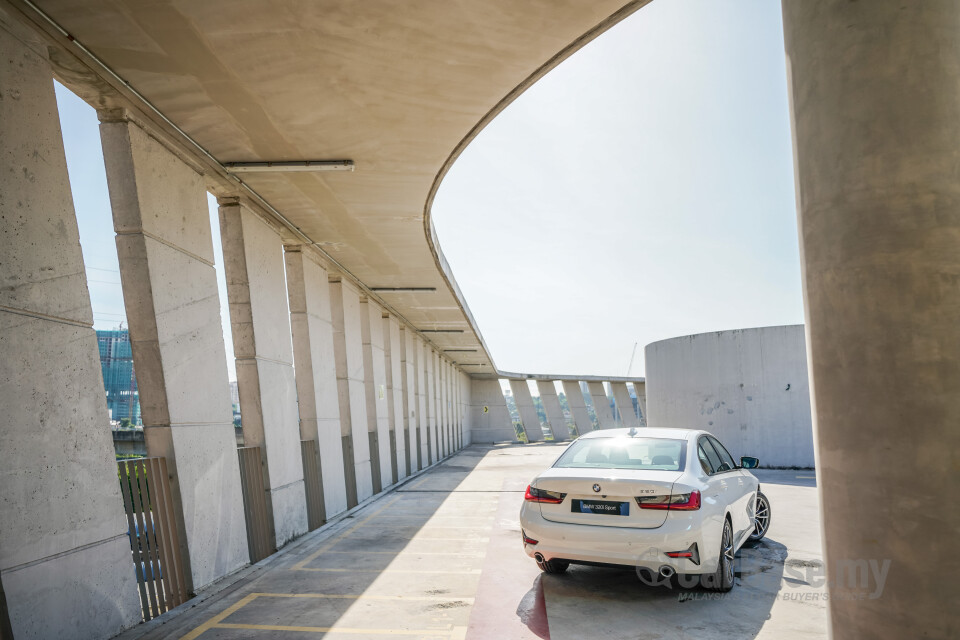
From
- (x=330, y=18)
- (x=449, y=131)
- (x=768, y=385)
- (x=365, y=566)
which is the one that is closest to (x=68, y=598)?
(x=365, y=566)

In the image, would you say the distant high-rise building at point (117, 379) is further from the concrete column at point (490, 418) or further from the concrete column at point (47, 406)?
the concrete column at point (47, 406)

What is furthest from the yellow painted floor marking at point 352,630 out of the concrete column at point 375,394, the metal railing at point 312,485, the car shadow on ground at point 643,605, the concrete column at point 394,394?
the concrete column at point 394,394

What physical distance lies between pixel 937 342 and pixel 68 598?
560 cm

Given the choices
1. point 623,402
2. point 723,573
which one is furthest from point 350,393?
point 623,402

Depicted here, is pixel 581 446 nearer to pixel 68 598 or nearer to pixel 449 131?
pixel 449 131

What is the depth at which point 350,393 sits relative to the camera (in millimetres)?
13211

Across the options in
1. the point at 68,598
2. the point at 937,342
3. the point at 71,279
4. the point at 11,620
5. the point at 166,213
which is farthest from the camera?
the point at 166,213

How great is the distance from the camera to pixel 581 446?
22.4ft

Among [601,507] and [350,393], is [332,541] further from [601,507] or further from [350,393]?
[601,507]

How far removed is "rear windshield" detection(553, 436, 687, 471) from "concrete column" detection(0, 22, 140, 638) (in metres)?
4.12

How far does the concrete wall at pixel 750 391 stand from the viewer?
16.5 m

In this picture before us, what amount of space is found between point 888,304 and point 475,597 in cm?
462

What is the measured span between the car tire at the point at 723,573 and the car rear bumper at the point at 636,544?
31 cm

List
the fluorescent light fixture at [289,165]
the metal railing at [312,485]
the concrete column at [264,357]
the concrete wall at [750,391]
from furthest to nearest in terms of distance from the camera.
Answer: the concrete wall at [750,391], the metal railing at [312,485], the concrete column at [264,357], the fluorescent light fixture at [289,165]
